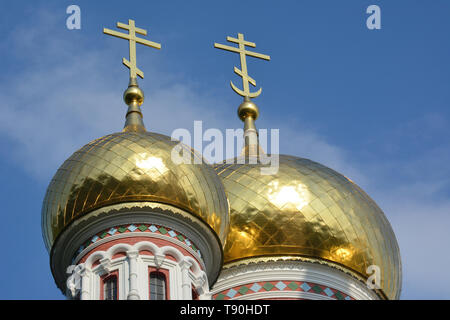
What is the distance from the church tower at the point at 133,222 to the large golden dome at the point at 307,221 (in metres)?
1.24

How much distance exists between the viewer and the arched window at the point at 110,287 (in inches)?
557

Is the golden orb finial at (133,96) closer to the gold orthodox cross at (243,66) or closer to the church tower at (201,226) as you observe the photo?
the church tower at (201,226)

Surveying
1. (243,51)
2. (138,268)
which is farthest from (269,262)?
(243,51)

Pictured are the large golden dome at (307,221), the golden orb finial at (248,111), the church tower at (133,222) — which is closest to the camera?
the church tower at (133,222)

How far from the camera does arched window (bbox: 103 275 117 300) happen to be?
46.4 feet

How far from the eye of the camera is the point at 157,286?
46.6ft

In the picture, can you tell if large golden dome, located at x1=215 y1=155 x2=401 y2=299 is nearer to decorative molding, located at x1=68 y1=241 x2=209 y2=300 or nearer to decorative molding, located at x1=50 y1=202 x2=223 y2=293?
decorative molding, located at x1=50 y1=202 x2=223 y2=293

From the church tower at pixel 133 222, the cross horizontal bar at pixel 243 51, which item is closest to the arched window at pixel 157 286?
the church tower at pixel 133 222

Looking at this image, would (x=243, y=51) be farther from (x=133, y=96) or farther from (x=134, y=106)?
(x=134, y=106)

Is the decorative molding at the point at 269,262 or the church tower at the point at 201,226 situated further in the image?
the decorative molding at the point at 269,262

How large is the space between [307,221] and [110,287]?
3601 mm
